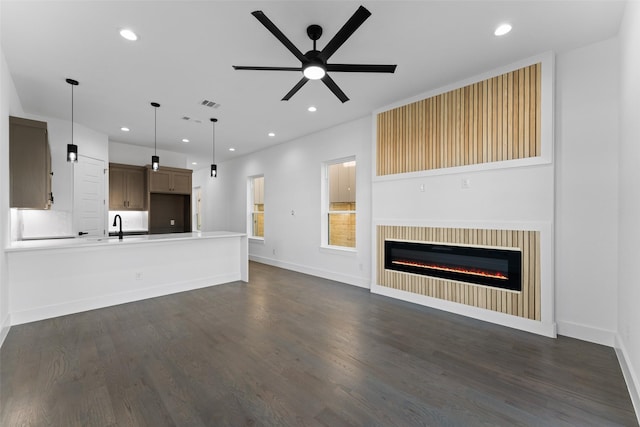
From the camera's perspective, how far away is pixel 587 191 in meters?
3.00

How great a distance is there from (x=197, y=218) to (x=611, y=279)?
1127 cm

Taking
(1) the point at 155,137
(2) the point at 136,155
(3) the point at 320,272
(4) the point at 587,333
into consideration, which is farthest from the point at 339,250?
(2) the point at 136,155

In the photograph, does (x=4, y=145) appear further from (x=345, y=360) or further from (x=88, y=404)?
(x=345, y=360)

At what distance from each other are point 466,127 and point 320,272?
3772 mm

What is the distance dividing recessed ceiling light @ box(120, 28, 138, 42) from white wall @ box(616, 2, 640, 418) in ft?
13.8

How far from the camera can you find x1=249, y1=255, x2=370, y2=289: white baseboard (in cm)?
518

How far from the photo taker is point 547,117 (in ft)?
10.2

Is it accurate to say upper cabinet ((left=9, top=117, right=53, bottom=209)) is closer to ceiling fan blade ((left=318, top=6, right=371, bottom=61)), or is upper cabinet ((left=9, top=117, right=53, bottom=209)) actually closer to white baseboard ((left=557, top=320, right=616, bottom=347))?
ceiling fan blade ((left=318, top=6, right=371, bottom=61))

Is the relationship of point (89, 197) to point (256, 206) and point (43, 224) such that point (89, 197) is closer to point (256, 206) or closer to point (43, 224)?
point (43, 224)

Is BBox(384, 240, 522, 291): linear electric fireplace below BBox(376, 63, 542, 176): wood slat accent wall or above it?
below

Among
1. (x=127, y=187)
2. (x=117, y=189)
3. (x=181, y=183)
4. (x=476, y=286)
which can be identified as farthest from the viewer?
(x=181, y=183)

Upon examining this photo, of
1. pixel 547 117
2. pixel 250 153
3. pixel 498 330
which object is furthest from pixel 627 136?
pixel 250 153

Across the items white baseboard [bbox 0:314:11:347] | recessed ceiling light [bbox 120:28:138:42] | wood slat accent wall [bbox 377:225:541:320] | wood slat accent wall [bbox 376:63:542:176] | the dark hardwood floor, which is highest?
recessed ceiling light [bbox 120:28:138:42]

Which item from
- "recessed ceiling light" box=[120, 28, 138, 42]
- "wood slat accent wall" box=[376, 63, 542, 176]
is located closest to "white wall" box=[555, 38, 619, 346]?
"wood slat accent wall" box=[376, 63, 542, 176]
